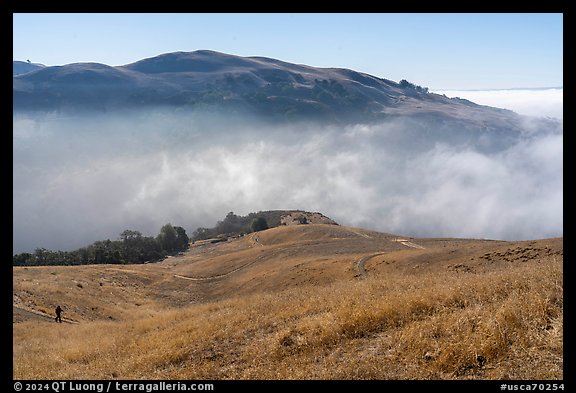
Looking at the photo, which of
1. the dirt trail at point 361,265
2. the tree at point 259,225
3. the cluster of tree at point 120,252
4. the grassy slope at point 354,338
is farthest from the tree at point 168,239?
the grassy slope at point 354,338

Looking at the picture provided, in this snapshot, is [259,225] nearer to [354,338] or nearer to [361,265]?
[361,265]

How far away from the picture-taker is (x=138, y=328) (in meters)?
16.7

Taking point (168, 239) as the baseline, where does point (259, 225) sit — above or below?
above

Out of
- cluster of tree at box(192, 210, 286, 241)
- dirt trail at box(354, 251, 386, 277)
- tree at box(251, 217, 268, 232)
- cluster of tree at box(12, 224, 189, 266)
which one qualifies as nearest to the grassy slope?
dirt trail at box(354, 251, 386, 277)

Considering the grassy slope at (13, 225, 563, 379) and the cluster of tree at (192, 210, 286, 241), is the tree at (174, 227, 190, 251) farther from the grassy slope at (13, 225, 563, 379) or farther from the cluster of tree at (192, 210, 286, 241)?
the grassy slope at (13, 225, 563, 379)

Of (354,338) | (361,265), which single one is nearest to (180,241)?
(361,265)

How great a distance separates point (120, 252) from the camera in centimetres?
8144

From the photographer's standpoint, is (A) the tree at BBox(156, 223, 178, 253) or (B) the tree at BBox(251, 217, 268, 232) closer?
(A) the tree at BBox(156, 223, 178, 253)

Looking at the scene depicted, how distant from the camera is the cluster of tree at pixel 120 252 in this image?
2960 inches

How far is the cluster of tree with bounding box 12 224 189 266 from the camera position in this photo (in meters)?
75.2

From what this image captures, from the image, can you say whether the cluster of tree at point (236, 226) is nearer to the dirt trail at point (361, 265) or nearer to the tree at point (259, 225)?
the tree at point (259, 225)
